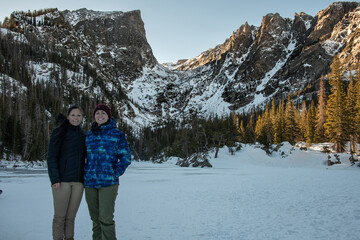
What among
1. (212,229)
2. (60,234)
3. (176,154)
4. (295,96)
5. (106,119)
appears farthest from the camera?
(295,96)

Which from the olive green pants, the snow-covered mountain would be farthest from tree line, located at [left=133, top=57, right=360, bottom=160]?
the snow-covered mountain

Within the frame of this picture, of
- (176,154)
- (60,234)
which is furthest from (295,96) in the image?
(60,234)

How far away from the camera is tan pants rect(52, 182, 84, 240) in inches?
117

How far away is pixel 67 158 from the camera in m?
3.07

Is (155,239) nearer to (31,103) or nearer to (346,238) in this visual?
(346,238)

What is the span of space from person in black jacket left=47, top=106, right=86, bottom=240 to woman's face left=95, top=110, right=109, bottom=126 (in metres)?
0.39

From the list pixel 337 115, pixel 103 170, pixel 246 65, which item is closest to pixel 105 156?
pixel 103 170

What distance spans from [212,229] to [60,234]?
113 inches

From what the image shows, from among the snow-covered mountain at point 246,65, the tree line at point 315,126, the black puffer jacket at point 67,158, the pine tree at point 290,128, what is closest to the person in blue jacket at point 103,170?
the black puffer jacket at point 67,158

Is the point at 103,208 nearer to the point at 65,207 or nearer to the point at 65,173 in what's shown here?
the point at 65,207

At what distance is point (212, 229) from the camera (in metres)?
4.30

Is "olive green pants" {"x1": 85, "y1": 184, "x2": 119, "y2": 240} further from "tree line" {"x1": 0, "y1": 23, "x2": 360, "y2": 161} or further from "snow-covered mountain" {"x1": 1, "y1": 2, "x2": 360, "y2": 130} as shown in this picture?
"snow-covered mountain" {"x1": 1, "y1": 2, "x2": 360, "y2": 130}

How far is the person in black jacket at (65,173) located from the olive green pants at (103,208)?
0.23 metres

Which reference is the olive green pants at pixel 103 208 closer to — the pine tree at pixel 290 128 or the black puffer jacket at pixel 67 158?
the black puffer jacket at pixel 67 158
